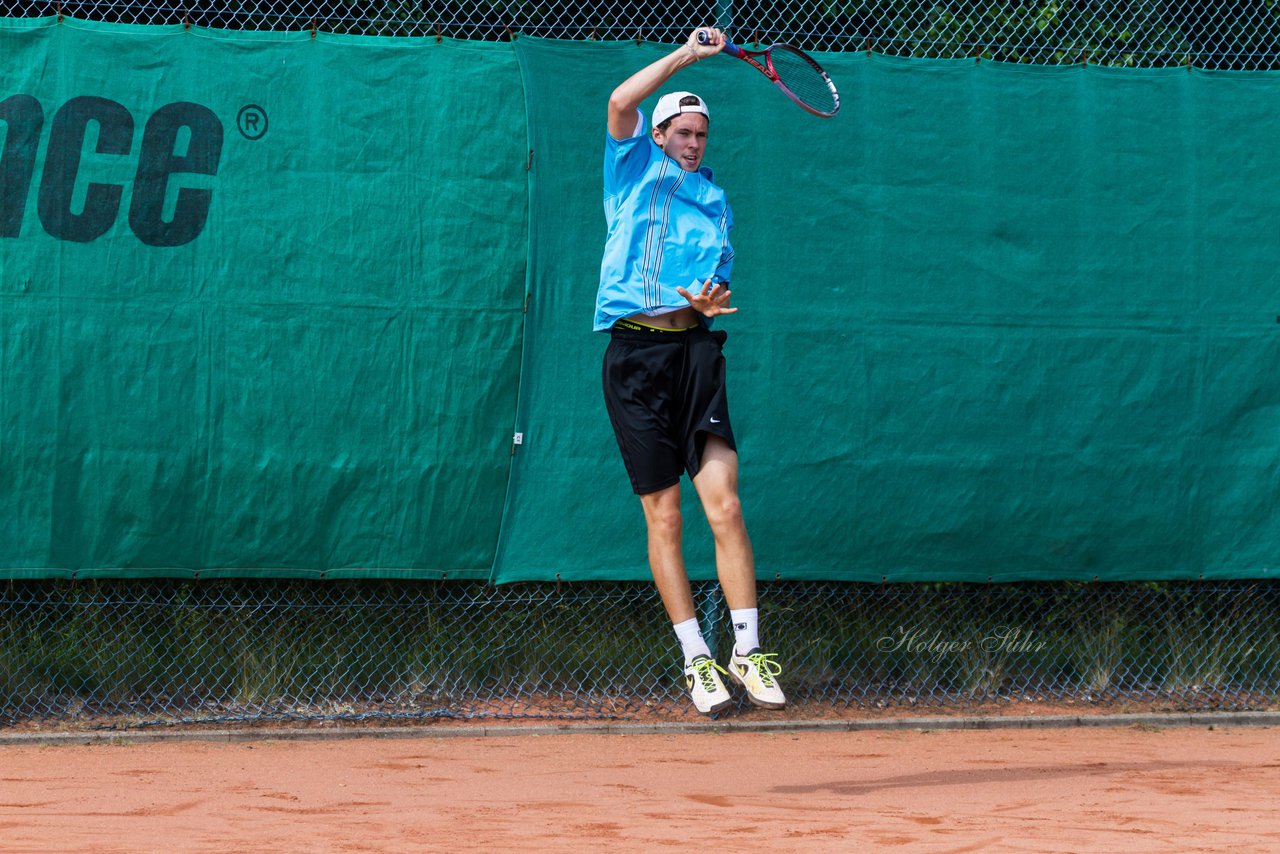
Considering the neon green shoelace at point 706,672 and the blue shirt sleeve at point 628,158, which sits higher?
the blue shirt sleeve at point 628,158

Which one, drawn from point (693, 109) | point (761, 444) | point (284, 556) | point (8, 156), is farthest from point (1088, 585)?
point (8, 156)

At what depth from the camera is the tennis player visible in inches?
183

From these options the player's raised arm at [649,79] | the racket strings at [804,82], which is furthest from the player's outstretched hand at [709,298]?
the racket strings at [804,82]

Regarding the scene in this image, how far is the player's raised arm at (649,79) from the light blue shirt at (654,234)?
65 millimetres

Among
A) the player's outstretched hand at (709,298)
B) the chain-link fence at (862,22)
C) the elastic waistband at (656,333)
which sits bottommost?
the elastic waistband at (656,333)

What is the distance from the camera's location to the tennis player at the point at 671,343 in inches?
183

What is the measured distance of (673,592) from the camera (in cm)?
471

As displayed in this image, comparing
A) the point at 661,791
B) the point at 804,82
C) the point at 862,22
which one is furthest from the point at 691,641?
the point at 862,22

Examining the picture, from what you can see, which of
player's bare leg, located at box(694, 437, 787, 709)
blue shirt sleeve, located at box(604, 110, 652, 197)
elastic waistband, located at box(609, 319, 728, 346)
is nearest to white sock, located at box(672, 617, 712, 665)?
player's bare leg, located at box(694, 437, 787, 709)

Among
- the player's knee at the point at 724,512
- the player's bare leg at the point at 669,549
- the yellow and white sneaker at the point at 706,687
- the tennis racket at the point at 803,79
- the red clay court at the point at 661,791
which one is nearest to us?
the red clay court at the point at 661,791

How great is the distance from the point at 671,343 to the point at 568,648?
1822 mm

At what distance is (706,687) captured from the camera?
4.54m

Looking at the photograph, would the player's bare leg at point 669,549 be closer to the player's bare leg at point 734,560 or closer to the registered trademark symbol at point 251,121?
the player's bare leg at point 734,560

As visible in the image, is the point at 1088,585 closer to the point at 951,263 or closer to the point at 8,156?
the point at 951,263
